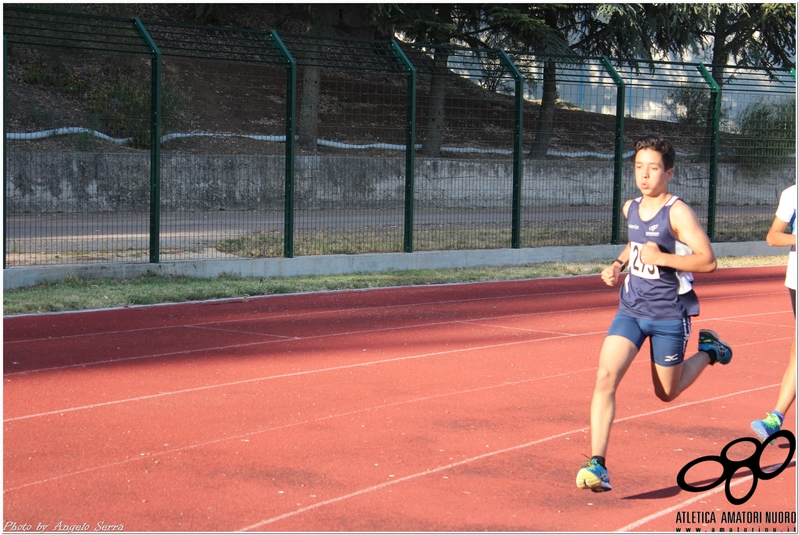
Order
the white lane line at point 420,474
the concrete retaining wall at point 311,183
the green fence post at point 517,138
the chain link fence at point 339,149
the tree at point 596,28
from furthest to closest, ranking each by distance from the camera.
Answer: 1. the tree at point 596,28
2. the concrete retaining wall at point 311,183
3. the green fence post at point 517,138
4. the chain link fence at point 339,149
5. the white lane line at point 420,474

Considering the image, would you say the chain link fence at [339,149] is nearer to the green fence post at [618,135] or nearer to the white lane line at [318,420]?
the green fence post at [618,135]

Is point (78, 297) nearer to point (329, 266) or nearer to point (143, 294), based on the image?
point (143, 294)

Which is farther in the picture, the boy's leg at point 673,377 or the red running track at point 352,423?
the boy's leg at point 673,377

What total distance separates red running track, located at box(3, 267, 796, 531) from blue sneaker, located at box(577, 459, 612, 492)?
106 mm

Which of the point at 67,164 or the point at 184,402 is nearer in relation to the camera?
the point at 184,402

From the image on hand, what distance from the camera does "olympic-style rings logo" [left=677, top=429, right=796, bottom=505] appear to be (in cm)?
509

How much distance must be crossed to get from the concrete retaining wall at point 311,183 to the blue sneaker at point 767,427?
45.8 feet

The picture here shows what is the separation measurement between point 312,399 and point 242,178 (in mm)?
17114

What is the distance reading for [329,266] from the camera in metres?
14.4

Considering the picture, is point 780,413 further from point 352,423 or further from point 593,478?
point 352,423

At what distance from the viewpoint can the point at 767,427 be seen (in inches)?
229

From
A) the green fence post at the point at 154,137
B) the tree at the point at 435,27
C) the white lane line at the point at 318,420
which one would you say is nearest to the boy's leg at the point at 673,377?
the white lane line at the point at 318,420

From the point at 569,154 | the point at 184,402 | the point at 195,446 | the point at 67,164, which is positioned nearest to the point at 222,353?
the point at 184,402

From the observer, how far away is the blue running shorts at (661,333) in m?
5.23
